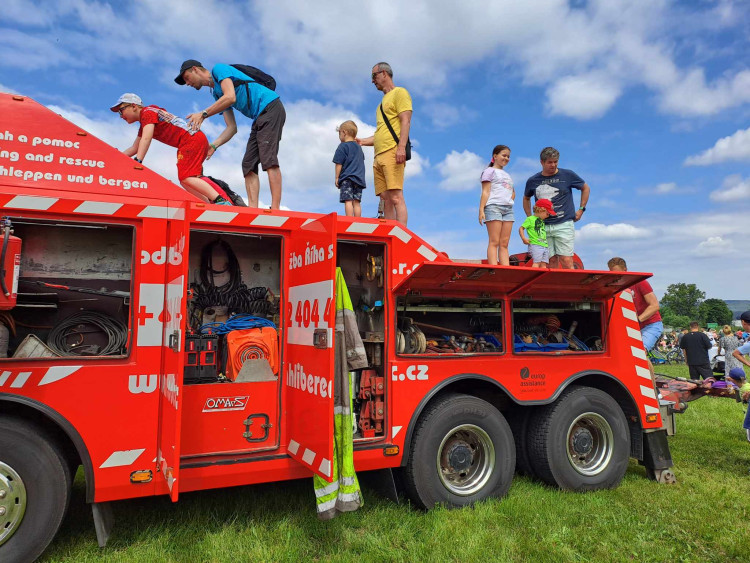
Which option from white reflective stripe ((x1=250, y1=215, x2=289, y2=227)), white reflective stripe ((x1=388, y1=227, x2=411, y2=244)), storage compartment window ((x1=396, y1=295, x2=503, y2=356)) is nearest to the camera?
white reflective stripe ((x1=250, y1=215, x2=289, y2=227))

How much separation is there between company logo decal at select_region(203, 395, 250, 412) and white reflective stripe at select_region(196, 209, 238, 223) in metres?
1.33

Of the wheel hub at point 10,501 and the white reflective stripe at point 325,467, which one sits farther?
the white reflective stripe at point 325,467

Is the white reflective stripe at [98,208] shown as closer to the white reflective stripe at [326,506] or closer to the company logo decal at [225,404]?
the company logo decal at [225,404]

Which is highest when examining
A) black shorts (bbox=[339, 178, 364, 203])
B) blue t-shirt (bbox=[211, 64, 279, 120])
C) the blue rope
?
blue t-shirt (bbox=[211, 64, 279, 120])

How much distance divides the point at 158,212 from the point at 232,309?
3.43 ft

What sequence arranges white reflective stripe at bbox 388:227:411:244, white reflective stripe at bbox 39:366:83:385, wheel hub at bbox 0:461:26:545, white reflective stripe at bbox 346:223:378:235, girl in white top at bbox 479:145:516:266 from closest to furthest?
wheel hub at bbox 0:461:26:545
white reflective stripe at bbox 39:366:83:385
white reflective stripe at bbox 346:223:378:235
white reflective stripe at bbox 388:227:411:244
girl in white top at bbox 479:145:516:266

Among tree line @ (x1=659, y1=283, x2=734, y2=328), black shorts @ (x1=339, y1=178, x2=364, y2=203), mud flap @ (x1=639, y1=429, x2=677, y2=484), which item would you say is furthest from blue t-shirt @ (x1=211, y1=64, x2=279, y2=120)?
tree line @ (x1=659, y1=283, x2=734, y2=328)

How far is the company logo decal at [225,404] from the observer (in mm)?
3861

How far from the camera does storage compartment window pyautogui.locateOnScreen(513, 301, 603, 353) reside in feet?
17.3

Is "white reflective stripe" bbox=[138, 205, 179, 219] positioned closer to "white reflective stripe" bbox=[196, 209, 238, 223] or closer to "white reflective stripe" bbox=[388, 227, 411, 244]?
"white reflective stripe" bbox=[196, 209, 238, 223]

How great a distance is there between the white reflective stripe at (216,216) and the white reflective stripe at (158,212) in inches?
7.3

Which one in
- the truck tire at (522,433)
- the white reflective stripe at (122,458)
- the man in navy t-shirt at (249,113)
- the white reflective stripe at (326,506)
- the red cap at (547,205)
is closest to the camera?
the white reflective stripe at (122,458)

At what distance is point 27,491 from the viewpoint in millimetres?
3320

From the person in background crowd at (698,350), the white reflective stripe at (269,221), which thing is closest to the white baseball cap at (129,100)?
the white reflective stripe at (269,221)
